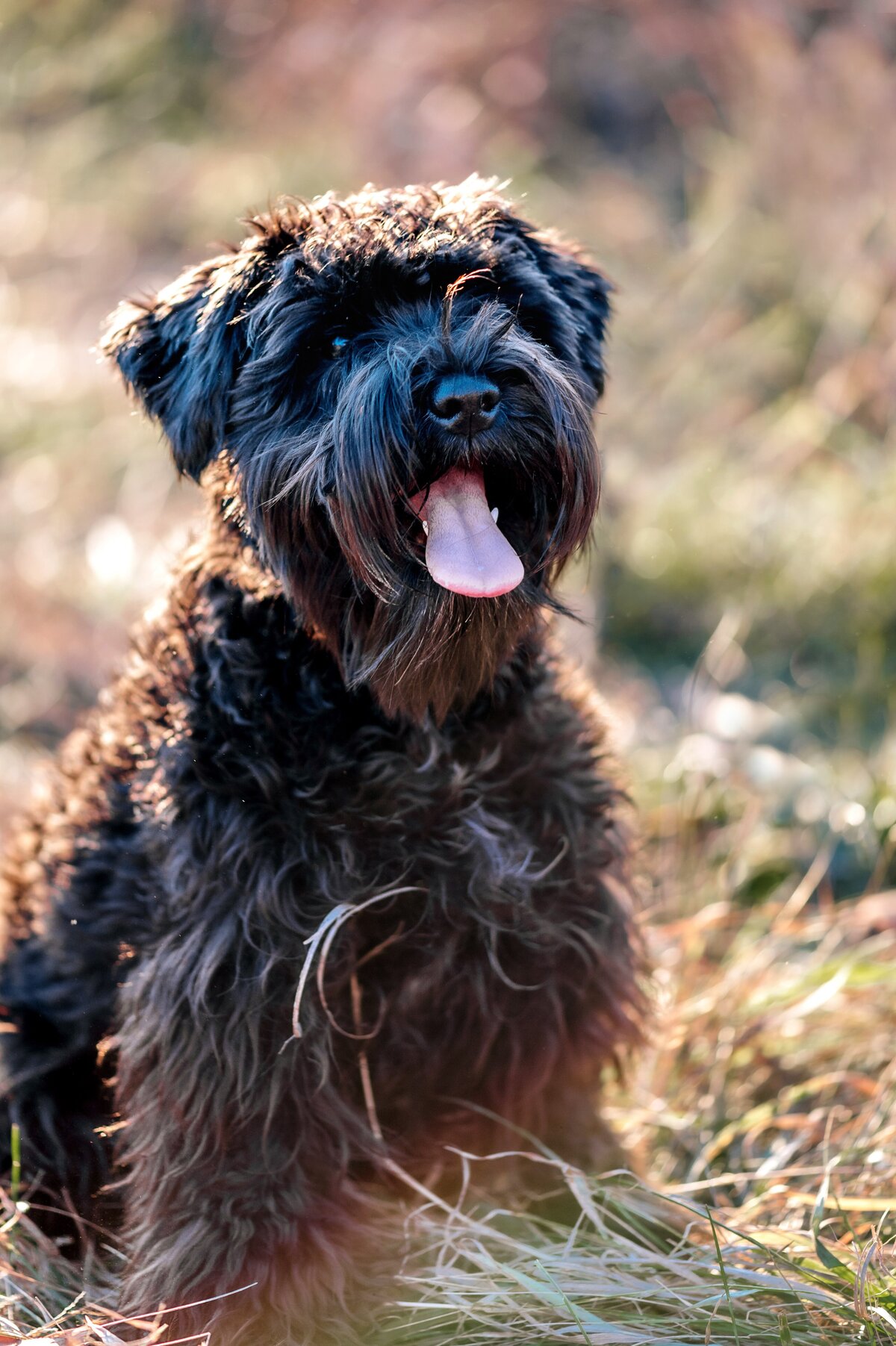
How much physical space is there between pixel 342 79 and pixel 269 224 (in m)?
9.71

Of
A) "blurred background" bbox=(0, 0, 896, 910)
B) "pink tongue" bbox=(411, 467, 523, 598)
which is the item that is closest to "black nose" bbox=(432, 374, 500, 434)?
"pink tongue" bbox=(411, 467, 523, 598)

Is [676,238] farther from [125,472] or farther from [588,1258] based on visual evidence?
[588,1258]

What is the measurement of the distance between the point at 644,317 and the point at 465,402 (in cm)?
513

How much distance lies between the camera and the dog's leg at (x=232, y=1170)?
277 centimetres

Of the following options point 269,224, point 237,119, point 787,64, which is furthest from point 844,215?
point 237,119

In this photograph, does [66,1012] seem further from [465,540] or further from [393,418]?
[393,418]

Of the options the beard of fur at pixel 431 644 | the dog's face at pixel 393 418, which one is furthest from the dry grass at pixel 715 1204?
the dog's face at pixel 393 418

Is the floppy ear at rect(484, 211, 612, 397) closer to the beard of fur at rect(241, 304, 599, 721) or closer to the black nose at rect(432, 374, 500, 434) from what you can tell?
the beard of fur at rect(241, 304, 599, 721)

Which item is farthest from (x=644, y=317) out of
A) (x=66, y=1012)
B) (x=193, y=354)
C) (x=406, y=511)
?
(x=66, y=1012)

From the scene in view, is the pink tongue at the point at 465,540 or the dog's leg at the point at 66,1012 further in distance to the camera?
the dog's leg at the point at 66,1012

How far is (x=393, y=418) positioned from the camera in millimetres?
2643

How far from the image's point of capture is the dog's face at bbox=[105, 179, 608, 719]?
267cm

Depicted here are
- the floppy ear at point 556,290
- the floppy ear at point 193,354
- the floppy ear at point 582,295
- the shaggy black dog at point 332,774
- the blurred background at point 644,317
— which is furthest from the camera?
the blurred background at point 644,317

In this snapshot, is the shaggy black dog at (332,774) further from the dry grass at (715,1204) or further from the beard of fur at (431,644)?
the dry grass at (715,1204)
